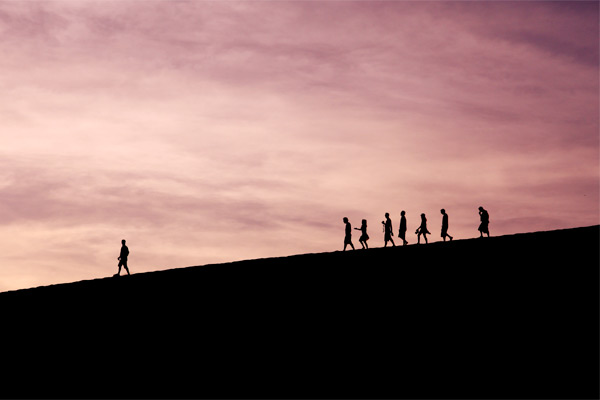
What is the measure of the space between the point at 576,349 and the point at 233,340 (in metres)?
8.95

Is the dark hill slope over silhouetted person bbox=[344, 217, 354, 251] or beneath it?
beneath

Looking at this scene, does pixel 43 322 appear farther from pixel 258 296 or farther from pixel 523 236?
pixel 523 236

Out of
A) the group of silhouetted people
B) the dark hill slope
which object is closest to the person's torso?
the dark hill slope

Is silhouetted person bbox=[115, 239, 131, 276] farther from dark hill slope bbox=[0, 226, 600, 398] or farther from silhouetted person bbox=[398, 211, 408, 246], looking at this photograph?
silhouetted person bbox=[398, 211, 408, 246]

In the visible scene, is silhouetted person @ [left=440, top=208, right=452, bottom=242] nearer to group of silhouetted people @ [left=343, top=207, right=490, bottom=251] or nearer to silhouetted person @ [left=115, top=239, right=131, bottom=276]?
group of silhouetted people @ [left=343, top=207, right=490, bottom=251]

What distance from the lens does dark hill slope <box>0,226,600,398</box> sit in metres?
17.5

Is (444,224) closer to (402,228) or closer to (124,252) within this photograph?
(402,228)

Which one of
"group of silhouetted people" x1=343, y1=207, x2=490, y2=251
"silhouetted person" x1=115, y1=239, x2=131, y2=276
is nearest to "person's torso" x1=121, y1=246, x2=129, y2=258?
"silhouetted person" x1=115, y1=239, x2=131, y2=276

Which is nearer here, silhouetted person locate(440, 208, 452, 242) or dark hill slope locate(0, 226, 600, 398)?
dark hill slope locate(0, 226, 600, 398)

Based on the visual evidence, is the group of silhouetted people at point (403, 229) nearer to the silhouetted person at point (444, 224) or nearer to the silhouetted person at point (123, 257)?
the silhouetted person at point (444, 224)

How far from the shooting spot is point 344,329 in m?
21.0

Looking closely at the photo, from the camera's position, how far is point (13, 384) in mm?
22656

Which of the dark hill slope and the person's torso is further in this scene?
the person's torso

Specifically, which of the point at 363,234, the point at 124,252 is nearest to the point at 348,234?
the point at 363,234
